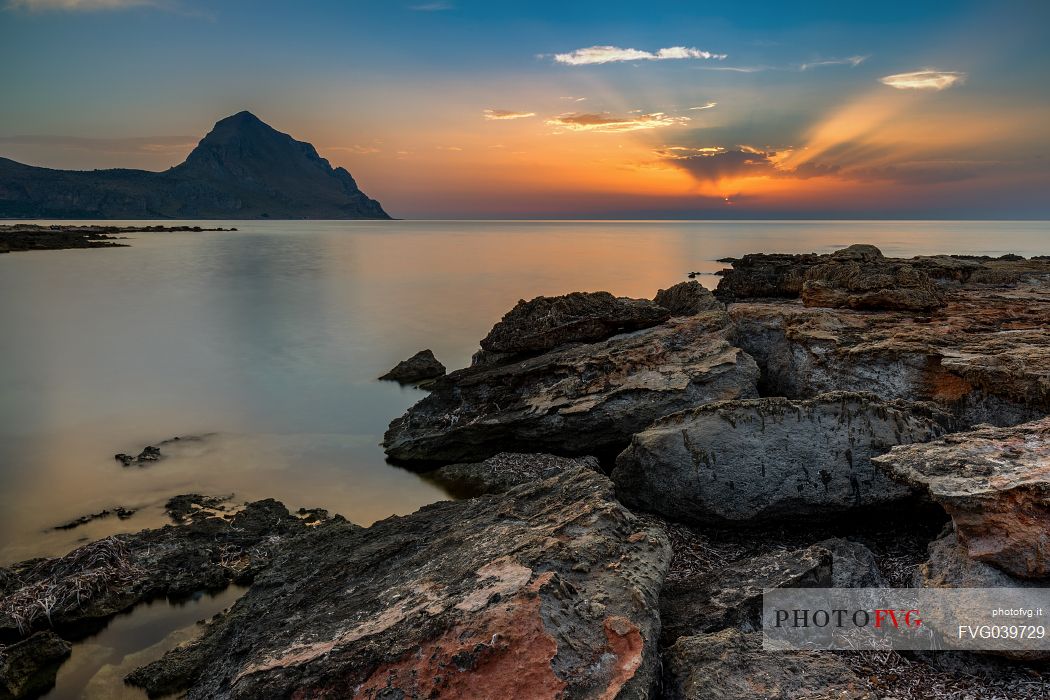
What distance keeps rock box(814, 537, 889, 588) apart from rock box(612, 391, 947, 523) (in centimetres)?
79

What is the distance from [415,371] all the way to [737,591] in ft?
40.5

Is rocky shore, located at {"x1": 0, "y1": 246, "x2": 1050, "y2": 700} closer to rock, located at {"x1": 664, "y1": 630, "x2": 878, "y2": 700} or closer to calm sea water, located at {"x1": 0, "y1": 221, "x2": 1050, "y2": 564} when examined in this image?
rock, located at {"x1": 664, "y1": 630, "x2": 878, "y2": 700}

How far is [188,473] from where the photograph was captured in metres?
9.77

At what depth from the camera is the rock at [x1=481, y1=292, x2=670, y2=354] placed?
11266mm

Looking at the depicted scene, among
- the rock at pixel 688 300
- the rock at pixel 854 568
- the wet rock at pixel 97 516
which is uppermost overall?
the rock at pixel 688 300

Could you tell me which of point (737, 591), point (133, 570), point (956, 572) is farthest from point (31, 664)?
point (956, 572)

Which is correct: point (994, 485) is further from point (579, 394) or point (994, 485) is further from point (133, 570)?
point (133, 570)

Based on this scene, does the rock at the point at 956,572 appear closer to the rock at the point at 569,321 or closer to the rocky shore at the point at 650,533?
the rocky shore at the point at 650,533

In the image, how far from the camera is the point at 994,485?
4.20m

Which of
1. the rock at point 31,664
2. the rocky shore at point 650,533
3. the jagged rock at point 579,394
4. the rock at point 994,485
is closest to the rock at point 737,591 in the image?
the rocky shore at point 650,533

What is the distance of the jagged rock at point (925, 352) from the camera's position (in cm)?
669

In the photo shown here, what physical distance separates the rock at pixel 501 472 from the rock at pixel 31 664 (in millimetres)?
5116

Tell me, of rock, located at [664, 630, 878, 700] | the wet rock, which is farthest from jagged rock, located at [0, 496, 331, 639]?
rock, located at [664, 630, 878, 700]

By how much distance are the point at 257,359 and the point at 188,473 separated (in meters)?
9.79
